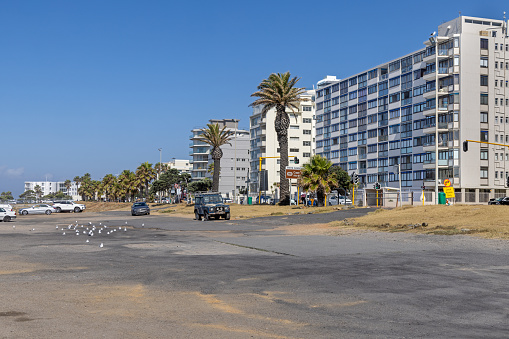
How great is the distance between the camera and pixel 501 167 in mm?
88812

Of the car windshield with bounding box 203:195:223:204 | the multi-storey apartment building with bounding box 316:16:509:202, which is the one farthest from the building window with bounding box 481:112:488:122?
the car windshield with bounding box 203:195:223:204

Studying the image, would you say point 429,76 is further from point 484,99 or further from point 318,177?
point 318,177

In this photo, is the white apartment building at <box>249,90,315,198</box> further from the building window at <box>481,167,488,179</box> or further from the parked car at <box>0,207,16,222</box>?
the parked car at <box>0,207,16,222</box>

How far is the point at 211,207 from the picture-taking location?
149 ft

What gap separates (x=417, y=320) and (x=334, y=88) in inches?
4748

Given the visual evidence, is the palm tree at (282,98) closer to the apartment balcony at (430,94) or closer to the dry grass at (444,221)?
the dry grass at (444,221)

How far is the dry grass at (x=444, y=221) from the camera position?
25.4 meters

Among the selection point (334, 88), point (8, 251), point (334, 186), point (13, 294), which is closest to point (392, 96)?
point (334, 88)

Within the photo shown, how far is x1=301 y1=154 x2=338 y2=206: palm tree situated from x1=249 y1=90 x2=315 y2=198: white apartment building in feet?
251

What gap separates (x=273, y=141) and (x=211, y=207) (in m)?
89.4

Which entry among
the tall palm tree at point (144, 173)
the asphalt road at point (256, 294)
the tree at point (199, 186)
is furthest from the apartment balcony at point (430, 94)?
the asphalt road at point (256, 294)

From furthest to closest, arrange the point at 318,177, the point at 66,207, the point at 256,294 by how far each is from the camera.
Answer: the point at 66,207, the point at 318,177, the point at 256,294

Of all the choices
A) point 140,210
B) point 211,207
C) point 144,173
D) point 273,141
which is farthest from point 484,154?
point 144,173

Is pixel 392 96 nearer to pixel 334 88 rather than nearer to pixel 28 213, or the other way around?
pixel 334 88
